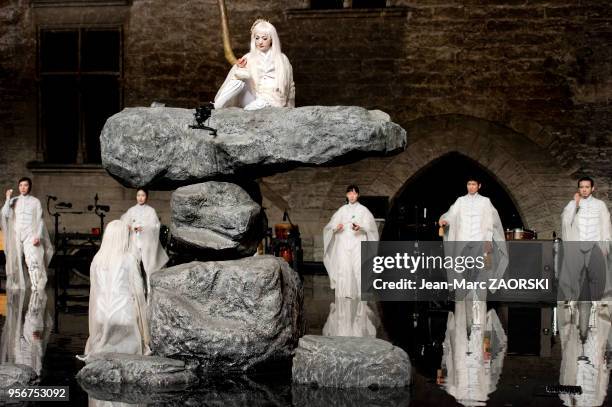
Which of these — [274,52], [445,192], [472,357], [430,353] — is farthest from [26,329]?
[445,192]

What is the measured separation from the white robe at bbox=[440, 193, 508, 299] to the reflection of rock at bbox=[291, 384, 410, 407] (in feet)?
20.5

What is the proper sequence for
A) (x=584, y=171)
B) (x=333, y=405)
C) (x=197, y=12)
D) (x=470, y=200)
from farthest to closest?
(x=197, y=12)
(x=584, y=171)
(x=470, y=200)
(x=333, y=405)

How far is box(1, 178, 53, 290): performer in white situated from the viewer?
1568 centimetres

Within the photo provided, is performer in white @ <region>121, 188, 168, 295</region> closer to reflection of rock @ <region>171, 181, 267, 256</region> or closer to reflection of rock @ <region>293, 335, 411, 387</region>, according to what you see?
reflection of rock @ <region>171, 181, 267, 256</region>

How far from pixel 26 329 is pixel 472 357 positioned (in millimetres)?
4344

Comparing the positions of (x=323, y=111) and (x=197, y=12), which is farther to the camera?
(x=197, y=12)

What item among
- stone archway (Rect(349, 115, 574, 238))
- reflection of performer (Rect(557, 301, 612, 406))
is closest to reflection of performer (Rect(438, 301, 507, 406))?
reflection of performer (Rect(557, 301, 612, 406))

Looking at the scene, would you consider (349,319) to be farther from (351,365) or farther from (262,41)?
(351,365)

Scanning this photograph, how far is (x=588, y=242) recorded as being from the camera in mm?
14484

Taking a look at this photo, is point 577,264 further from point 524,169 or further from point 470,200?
point 524,169

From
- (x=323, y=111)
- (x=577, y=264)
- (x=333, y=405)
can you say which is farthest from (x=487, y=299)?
(x=333, y=405)

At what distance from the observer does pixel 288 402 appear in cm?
798

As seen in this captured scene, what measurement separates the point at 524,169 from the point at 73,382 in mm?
10862

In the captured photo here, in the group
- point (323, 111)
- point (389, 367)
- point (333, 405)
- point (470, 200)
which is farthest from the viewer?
point (470, 200)
